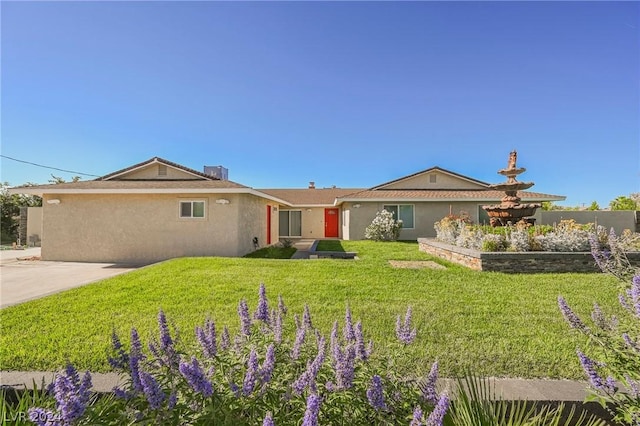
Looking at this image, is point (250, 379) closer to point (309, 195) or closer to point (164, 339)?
point (164, 339)

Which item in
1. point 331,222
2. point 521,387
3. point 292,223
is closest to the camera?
point 521,387

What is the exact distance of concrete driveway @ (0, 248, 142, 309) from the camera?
7.16 meters

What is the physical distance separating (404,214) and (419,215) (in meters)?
0.93

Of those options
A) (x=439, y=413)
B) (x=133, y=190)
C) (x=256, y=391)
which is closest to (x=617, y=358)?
(x=439, y=413)

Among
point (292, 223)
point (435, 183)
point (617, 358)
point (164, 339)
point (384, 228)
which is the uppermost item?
point (435, 183)

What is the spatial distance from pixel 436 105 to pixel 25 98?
17975 mm

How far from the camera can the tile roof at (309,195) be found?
2491 centimetres

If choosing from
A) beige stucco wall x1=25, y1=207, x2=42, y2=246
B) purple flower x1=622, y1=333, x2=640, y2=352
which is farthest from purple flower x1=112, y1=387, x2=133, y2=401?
beige stucco wall x1=25, y1=207, x2=42, y2=246

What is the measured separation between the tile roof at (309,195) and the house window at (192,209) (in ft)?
39.1

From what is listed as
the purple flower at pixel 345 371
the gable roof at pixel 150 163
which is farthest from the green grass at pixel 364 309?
the gable roof at pixel 150 163

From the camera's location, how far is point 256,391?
59.9 inches

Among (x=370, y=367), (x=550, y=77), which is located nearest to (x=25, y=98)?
(x=370, y=367)

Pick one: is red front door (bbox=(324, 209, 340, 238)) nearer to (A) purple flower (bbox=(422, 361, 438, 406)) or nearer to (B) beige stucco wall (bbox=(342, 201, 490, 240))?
(B) beige stucco wall (bbox=(342, 201, 490, 240))

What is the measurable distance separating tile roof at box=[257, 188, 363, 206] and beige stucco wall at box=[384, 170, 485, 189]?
5.97 metres
